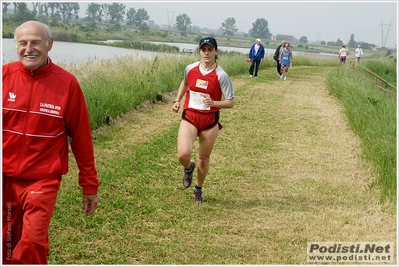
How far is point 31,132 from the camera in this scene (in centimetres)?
361

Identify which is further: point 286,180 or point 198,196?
point 286,180

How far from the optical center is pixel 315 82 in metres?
23.2

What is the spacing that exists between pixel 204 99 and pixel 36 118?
9.03 ft

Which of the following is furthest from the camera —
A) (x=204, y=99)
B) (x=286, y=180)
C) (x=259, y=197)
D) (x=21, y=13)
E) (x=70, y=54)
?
(x=21, y=13)

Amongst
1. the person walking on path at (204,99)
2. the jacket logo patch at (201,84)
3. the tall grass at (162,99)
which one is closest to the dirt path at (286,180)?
the tall grass at (162,99)

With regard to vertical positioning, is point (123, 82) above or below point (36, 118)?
below

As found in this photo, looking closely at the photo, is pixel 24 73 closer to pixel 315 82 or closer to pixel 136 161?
pixel 136 161

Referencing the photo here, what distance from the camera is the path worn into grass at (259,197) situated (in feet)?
17.1

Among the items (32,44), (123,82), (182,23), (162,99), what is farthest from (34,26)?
(182,23)

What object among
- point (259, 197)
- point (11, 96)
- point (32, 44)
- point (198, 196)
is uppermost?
point (32, 44)

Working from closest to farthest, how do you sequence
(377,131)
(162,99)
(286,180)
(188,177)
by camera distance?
(188,177) < (286,180) < (377,131) < (162,99)

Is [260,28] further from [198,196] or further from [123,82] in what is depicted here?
[198,196]

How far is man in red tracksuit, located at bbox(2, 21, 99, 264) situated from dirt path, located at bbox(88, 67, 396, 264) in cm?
230

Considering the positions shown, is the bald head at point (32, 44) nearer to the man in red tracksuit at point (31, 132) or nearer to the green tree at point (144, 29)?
the man in red tracksuit at point (31, 132)
